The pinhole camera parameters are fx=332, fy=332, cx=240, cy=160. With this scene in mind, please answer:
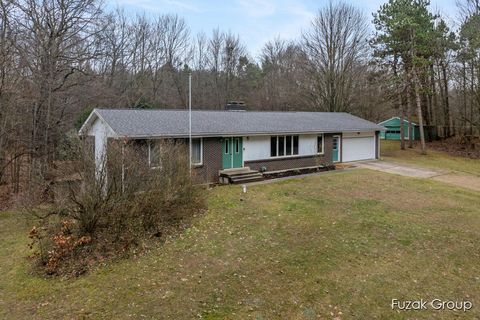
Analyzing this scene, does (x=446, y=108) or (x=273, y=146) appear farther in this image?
(x=446, y=108)

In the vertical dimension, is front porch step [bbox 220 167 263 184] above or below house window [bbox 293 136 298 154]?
below

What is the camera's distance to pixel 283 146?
59.9ft

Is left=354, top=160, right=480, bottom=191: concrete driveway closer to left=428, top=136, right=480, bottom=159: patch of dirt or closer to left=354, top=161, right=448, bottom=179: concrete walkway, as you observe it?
left=354, top=161, right=448, bottom=179: concrete walkway

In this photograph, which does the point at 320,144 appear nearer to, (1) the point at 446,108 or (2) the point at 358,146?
(2) the point at 358,146

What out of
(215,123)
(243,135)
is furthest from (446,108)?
(215,123)

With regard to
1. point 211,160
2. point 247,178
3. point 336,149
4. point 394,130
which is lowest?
point 247,178

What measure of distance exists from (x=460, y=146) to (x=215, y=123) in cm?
2485

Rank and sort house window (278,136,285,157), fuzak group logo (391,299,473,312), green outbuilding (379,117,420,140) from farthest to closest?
green outbuilding (379,117,420,140) → house window (278,136,285,157) → fuzak group logo (391,299,473,312)

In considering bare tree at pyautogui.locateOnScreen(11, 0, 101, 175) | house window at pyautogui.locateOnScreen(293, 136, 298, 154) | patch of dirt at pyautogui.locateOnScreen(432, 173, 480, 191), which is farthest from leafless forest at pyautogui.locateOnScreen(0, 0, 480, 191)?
house window at pyautogui.locateOnScreen(293, 136, 298, 154)

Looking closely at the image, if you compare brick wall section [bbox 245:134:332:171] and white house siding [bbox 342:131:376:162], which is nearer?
brick wall section [bbox 245:134:332:171]

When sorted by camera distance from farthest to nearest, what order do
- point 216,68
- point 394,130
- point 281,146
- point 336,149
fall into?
1. point 216,68
2. point 394,130
3. point 336,149
4. point 281,146

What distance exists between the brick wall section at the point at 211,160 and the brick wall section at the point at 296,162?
69.1 inches

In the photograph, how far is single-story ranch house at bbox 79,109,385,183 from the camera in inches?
566

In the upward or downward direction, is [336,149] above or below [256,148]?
below
